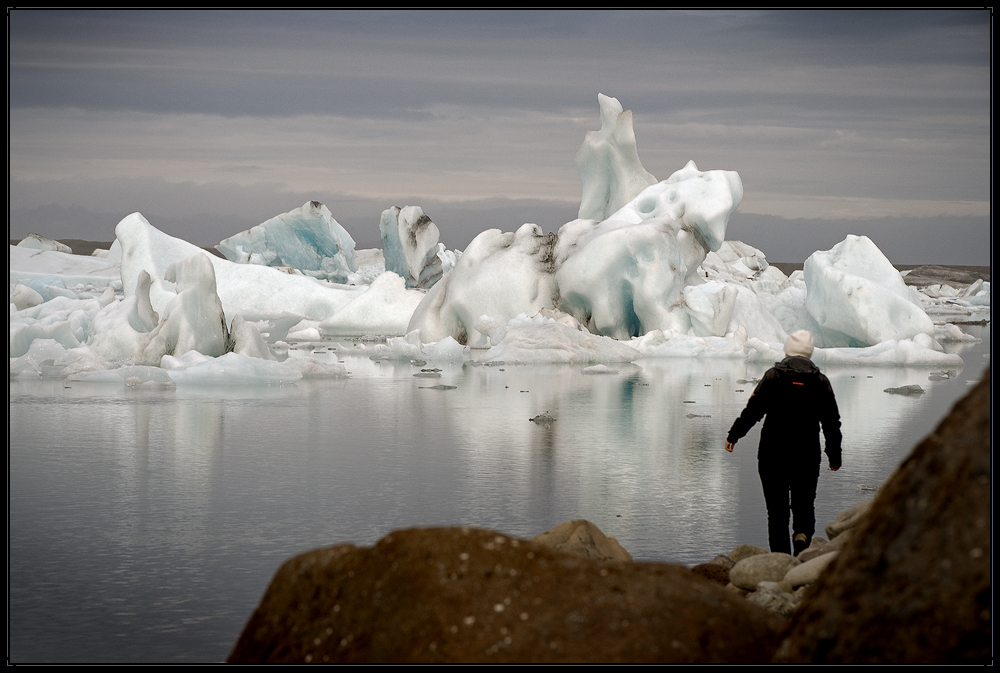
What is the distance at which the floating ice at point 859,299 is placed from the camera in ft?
56.5

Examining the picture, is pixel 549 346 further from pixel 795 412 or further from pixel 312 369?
pixel 795 412

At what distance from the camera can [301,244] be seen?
115ft

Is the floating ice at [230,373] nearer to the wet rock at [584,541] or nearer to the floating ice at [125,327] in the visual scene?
the floating ice at [125,327]

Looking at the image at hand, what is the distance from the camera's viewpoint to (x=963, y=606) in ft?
4.99

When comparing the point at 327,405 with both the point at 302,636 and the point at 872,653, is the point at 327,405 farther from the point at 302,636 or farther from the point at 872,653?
the point at 872,653

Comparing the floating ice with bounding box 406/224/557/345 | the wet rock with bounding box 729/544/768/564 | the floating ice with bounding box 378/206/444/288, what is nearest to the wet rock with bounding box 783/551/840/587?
the wet rock with bounding box 729/544/768/564

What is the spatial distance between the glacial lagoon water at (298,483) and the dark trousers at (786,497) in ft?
1.17

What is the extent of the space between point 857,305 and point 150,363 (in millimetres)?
11396

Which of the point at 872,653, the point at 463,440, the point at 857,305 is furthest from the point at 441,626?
the point at 857,305

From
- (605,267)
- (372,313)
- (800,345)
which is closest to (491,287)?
(605,267)

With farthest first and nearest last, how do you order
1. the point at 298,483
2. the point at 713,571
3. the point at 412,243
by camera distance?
the point at 412,243 → the point at 298,483 → the point at 713,571

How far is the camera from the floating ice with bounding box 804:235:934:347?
1722cm

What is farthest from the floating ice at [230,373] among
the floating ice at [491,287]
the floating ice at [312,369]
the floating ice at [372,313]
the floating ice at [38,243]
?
the floating ice at [38,243]

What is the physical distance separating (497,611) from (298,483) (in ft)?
12.2
